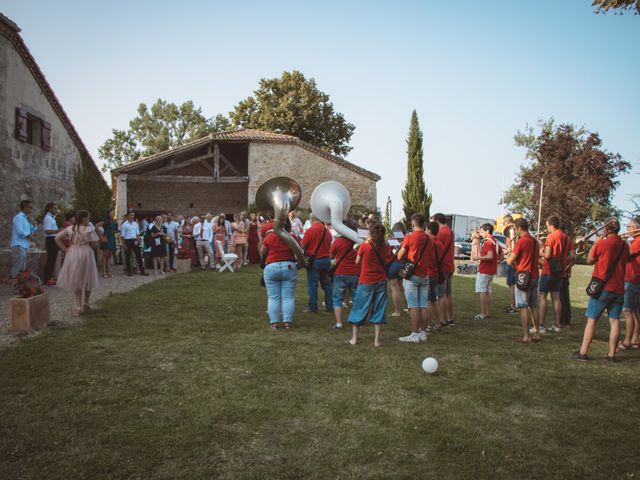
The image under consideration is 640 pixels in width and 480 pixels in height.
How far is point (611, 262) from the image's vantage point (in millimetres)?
5777

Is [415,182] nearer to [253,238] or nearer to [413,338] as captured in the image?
[253,238]

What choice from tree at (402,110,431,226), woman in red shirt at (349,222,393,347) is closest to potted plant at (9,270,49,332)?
woman in red shirt at (349,222,393,347)

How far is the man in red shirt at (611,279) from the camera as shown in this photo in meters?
5.75

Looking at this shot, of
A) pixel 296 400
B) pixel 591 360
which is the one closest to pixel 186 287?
pixel 296 400

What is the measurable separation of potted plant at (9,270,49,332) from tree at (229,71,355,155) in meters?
30.7

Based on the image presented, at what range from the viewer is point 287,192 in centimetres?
734

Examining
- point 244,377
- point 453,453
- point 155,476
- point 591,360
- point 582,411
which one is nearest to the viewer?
point 155,476

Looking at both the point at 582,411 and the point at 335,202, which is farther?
the point at 335,202

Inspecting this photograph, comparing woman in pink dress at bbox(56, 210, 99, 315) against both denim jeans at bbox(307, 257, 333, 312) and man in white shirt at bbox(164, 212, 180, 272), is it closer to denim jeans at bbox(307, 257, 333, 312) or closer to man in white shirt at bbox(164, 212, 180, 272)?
denim jeans at bbox(307, 257, 333, 312)

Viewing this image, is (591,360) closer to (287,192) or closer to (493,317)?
(493,317)

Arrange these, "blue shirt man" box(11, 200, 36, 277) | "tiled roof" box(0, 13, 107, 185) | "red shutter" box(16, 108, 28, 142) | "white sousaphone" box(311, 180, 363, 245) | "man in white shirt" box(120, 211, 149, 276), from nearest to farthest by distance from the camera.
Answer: "white sousaphone" box(311, 180, 363, 245)
"blue shirt man" box(11, 200, 36, 277)
"tiled roof" box(0, 13, 107, 185)
"man in white shirt" box(120, 211, 149, 276)
"red shutter" box(16, 108, 28, 142)

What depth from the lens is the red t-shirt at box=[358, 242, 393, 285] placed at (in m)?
6.33

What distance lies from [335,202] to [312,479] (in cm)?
444

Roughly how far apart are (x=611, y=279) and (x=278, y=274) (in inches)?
170
